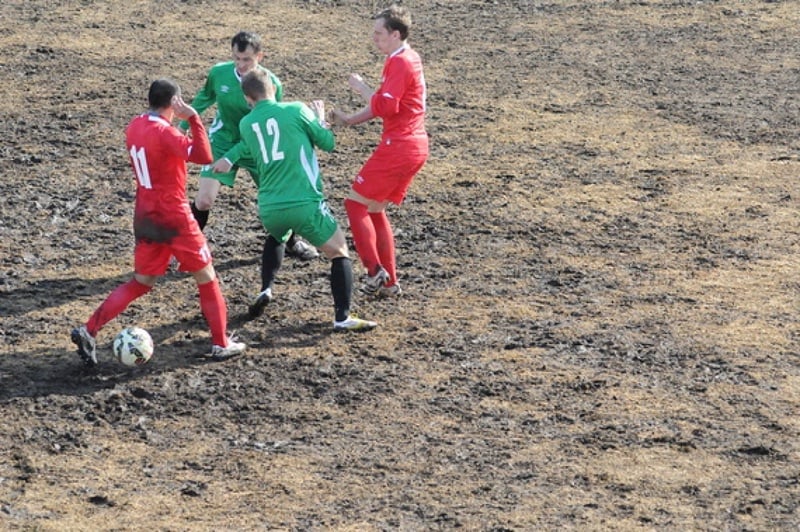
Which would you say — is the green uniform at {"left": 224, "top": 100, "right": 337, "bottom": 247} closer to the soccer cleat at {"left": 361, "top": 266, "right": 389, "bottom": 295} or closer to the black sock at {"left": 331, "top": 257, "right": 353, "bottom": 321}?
the black sock at {"left": 331, "top": 257, "right": 353, "bottom": 321}

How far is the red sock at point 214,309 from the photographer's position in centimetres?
956

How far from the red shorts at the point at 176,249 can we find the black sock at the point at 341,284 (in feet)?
3.42

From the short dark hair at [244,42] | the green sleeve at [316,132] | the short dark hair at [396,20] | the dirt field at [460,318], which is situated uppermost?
the short dark hair at [396,20]

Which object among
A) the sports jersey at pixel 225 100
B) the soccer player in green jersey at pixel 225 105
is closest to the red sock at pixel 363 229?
the soccer player in green jersey at pixel 225 105

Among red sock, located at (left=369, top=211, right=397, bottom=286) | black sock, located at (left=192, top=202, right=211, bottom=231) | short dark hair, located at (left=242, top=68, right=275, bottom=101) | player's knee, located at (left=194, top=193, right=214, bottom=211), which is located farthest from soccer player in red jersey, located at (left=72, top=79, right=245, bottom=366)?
black sock, located at (left=192, top=202, right=211, bottom=231)

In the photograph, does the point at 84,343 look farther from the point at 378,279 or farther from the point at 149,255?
the point at 378,279

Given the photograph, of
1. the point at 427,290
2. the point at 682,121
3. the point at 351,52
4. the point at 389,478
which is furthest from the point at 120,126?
the point at 389,478

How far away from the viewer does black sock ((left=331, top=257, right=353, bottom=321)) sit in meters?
10.1

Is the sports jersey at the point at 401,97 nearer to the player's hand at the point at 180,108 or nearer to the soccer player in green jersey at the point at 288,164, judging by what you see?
the soccer player in green jersey at the point at 288,164

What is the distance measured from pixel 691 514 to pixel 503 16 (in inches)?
500

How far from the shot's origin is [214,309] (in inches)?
377

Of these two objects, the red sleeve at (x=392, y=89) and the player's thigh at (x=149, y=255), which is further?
the red sleeve at (x=392, y=89)

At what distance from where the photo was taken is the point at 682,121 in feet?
50.6

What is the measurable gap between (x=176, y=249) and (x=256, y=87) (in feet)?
4.57
